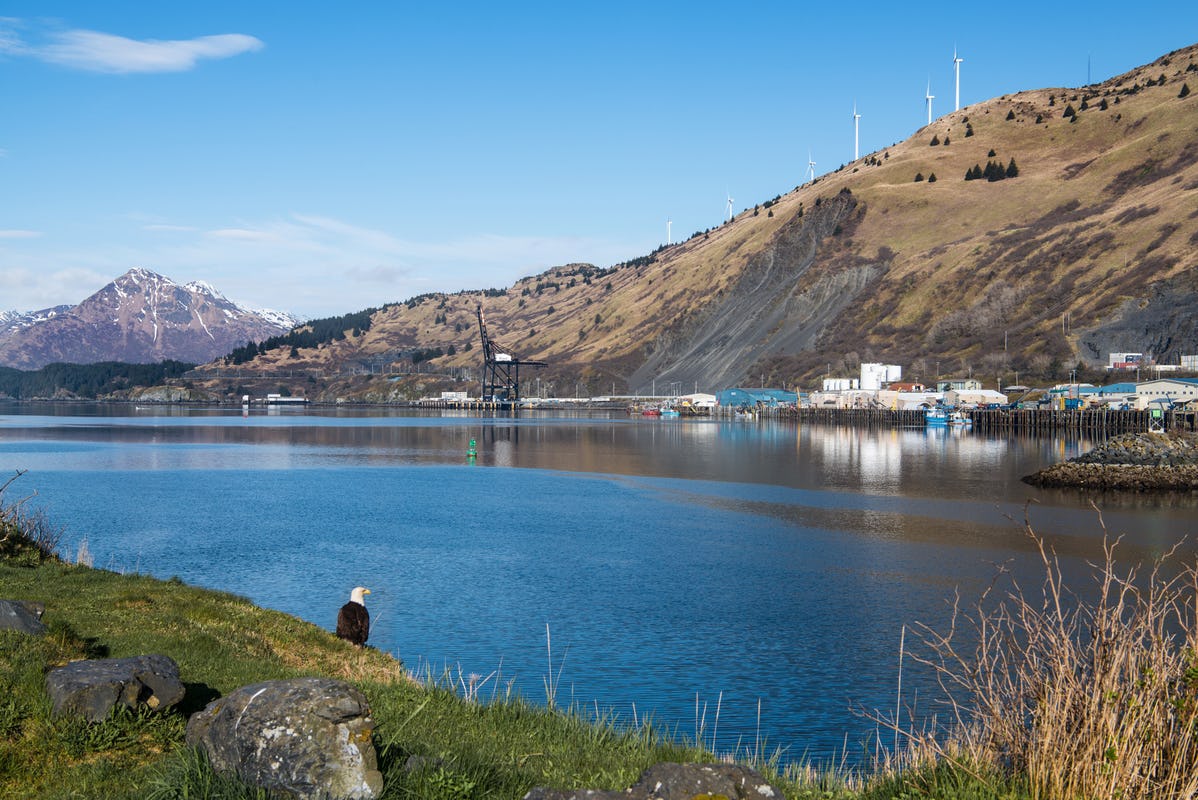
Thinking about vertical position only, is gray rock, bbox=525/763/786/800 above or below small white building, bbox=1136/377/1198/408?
below

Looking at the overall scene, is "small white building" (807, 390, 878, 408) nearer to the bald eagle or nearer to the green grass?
the bald eagle

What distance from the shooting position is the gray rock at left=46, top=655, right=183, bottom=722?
1022 cm

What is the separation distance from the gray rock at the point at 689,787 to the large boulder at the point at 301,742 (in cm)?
146

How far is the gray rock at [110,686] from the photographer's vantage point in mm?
10219

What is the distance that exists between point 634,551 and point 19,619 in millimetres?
29376

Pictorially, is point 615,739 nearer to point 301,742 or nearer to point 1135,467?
point 301,742

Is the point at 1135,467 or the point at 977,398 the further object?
the point at 977,398

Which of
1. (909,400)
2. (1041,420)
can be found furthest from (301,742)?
(909,400)

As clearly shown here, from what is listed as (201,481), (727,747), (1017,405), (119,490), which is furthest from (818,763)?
(1017,405)

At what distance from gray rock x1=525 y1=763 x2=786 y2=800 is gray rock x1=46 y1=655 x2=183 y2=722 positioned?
5.00m

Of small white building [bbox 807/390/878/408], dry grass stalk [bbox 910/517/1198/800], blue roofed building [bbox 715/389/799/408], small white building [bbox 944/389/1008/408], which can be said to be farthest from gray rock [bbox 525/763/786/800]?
blue roofed building [bbox 715/389/799/408]

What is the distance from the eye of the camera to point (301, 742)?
26.6 feet

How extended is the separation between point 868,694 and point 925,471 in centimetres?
6026

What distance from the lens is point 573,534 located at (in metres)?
45.7
